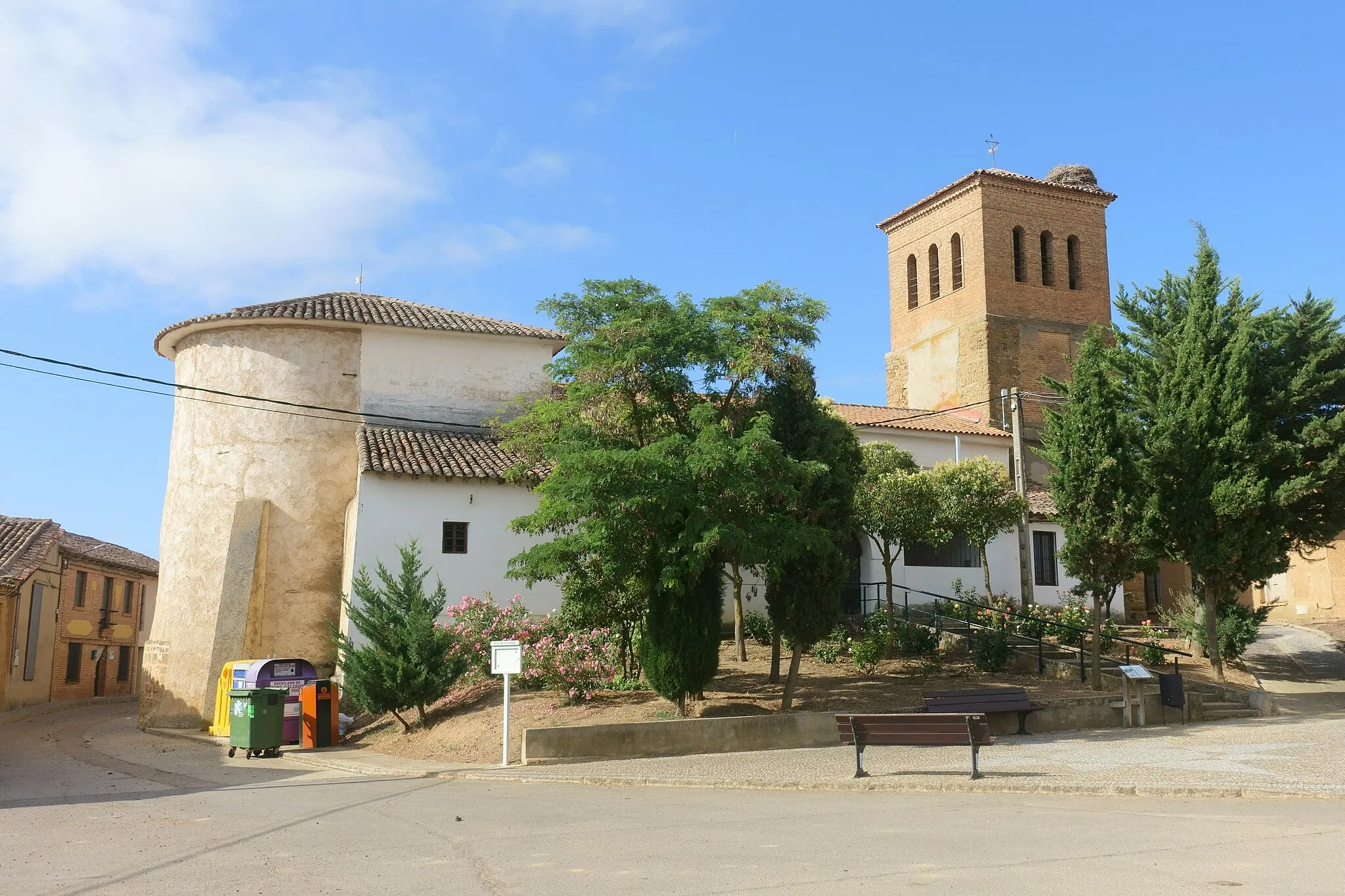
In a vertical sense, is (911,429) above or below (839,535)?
above

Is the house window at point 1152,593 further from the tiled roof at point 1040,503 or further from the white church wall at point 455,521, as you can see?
the white church wall at point 455,521

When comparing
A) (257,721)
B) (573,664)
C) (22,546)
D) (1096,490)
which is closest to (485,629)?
(573,664)

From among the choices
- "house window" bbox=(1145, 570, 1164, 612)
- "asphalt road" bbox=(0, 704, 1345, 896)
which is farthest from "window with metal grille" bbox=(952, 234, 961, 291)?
"asphalt road" bbox=(0, 704, 1345, 896)

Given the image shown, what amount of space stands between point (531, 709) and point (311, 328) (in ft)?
39.4

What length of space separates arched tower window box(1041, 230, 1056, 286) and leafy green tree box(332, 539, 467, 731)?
29207mm

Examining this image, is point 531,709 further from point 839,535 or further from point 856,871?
point 856,871

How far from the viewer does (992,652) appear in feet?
66.9

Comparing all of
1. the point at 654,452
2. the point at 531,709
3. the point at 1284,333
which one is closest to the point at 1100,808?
the point at 654,452

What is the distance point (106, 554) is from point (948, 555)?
31510 mm

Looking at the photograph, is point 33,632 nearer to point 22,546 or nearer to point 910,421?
point 22,546

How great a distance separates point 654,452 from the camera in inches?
584

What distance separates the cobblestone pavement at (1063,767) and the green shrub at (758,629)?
8188 millimetres

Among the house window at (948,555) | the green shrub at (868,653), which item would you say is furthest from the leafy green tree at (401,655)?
the house window at (948,555)

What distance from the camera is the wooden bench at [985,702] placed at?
1571 cm
